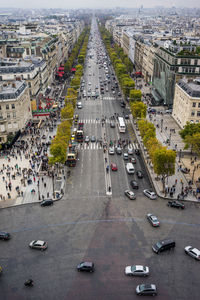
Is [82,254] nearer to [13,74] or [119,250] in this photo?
[119,250]

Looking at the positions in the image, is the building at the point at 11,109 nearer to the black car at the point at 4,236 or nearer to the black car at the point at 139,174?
the black car at the point at 139,174

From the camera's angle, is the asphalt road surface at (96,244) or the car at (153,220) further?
the car at (153,220)

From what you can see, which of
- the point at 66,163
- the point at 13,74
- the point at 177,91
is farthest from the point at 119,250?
the point at 13,74

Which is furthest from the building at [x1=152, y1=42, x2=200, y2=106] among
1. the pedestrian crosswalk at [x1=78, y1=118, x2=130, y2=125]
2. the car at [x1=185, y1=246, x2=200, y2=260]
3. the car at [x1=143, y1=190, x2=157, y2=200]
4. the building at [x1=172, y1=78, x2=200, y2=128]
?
the car at [x1=185, y1=246, x2=200, y2=260]

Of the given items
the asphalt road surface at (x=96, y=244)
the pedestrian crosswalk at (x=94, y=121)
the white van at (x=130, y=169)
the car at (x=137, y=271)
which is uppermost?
the pedestrian crosswalk at (x=94, y=121)

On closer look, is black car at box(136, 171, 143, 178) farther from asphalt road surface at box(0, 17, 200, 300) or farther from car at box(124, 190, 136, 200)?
car at box(124, 190, 136, 200)

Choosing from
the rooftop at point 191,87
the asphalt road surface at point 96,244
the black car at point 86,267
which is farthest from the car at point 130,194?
the rooftop at point 191,87
